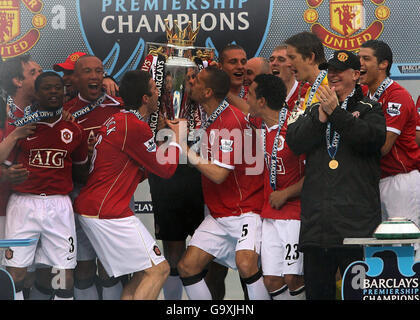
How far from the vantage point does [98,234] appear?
485 cm

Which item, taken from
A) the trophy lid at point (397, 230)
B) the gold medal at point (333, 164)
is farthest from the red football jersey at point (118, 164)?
the trophy lid at point (397, 230)

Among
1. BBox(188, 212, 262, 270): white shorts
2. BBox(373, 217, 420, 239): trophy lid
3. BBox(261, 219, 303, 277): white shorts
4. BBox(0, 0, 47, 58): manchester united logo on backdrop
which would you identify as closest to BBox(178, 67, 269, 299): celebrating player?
BBox(188, 212, 262, 270): white shorts

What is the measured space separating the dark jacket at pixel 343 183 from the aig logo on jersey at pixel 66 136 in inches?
A: 58.1

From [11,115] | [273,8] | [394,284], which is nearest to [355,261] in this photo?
[394,284]

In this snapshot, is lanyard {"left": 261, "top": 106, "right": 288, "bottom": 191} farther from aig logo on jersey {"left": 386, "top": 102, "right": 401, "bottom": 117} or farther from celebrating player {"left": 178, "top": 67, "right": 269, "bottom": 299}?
aig logo on jersey {"left": 386, "top": 102, "right": 401, "bottom": 117}

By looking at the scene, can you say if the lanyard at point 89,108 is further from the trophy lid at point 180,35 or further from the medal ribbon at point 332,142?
the medal ribbon at point 332,142

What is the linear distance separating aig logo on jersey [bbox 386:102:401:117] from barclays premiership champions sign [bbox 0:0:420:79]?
1.88ft

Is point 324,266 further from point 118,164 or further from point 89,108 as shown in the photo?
point 89,108

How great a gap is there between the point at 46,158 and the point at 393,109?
2151 millimetres

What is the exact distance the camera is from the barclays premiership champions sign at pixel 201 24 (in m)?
5.26

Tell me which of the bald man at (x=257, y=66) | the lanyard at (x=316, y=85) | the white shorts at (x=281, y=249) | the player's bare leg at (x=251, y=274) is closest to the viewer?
the lanyard at (x=316, y=85)
